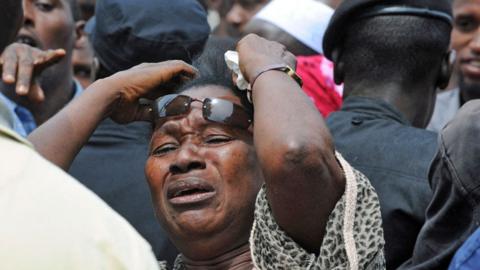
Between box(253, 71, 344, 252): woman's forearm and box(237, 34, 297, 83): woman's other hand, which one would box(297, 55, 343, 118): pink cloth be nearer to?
box(237, 34, 297, 83): woman's other hand

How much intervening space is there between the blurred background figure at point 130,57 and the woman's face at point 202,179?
0.62 meters

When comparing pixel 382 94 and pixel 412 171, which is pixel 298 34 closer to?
pixel 382 94

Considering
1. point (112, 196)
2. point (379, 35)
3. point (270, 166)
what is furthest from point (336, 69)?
point (270, 166)

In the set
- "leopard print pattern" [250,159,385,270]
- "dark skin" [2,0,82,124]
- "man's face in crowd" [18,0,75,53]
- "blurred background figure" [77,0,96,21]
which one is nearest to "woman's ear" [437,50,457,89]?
"leopard print pattern" [250,159,385,270]

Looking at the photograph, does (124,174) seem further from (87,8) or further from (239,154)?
(87,8)

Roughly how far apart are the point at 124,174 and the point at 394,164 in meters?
0.99

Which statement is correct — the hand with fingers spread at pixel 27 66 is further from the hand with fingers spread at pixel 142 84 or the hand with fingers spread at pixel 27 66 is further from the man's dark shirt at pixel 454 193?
the man's dark shirt at pixel 454 193

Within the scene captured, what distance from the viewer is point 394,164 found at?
3.90 meters

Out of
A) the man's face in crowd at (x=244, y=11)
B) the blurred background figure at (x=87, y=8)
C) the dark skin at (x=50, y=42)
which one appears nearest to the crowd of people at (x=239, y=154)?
the dark skin at (x=50, y=42)

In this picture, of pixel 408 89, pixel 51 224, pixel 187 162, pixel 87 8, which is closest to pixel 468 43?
pixel 408 89

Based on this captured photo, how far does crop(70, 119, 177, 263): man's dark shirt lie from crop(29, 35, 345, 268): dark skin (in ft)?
0.76

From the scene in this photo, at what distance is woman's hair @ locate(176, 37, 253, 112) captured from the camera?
143 inches

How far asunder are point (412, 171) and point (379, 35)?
2.49ft

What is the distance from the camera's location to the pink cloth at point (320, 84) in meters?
5.50
